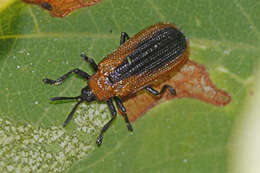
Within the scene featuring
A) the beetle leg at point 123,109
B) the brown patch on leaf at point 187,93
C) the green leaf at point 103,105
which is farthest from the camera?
the brown patch on leaf at point 187,93

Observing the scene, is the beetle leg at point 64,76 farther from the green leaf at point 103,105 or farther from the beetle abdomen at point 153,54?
the beetle abdomen at point 153,54

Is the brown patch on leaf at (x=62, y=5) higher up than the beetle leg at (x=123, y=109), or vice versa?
the brown patch on leaf at (x=62, y=5)

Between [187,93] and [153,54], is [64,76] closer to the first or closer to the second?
[153,54]

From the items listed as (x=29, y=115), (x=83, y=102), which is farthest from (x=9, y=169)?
(x=83, y=102)

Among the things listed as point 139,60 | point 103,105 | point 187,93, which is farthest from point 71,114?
point 187,93

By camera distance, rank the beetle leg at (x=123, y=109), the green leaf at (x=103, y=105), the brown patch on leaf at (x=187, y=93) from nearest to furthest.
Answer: the green leaf at (x=103, y=105) → the beetle leg at (x=123, y=109) → the brown patch on leaf at (x=187, y=93)

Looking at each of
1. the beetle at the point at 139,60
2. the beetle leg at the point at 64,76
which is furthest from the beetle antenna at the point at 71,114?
the beetle leg at the point at 64,76

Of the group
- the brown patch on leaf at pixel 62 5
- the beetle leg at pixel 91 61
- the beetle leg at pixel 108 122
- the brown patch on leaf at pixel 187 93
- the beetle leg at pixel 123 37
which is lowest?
the beetle leg at pixel 108 122
